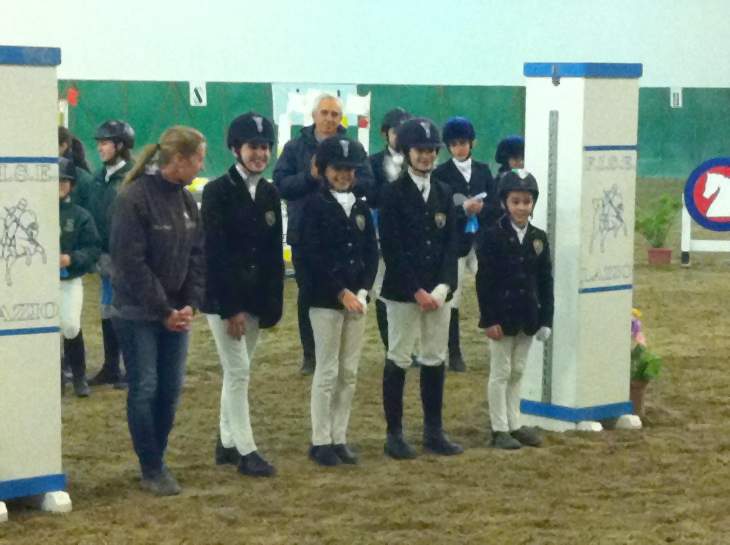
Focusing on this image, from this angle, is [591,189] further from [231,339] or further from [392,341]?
[231,339]

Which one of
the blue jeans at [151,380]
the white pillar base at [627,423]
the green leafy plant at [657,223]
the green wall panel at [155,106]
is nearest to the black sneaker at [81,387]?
the blue jeans at [151,380]

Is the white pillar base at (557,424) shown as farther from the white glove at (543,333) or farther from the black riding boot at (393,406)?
the black riding boot at (393,406)

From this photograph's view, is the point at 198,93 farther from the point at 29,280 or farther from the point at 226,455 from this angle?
the point at 29,280

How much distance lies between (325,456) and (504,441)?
0.99 m

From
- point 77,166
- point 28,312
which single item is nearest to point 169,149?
point 28,312

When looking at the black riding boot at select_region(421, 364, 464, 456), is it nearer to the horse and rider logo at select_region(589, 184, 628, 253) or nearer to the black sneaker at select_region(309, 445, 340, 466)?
→ the black sneaker at select_region(309, 445, 340, 466)

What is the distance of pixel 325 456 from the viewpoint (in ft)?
22.7

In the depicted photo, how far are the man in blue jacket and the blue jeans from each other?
107 cm

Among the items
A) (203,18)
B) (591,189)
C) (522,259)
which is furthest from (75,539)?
(203,18)

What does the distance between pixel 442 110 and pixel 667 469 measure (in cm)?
1387

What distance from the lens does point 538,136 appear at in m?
7.77

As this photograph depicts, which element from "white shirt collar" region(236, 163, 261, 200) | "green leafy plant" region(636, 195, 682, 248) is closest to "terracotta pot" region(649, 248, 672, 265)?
"green leafy plant" region(636, 195, 682, 248)

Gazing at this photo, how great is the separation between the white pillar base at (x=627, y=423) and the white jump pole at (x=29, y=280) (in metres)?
3.20

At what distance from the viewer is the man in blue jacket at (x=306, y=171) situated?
8.11 metres
